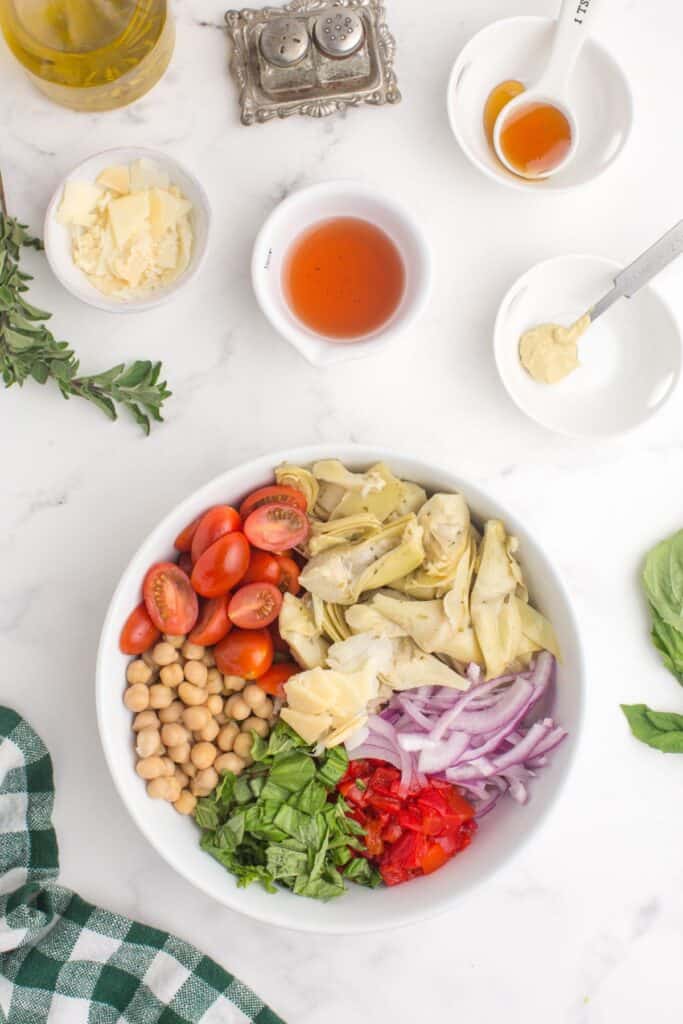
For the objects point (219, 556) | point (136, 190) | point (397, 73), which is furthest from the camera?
point (397, 73)

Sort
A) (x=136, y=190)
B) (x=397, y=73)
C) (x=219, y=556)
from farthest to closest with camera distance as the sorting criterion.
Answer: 1. (x=397, y=73)
2. (x=136, y=190)
3. (x=219, y=556)

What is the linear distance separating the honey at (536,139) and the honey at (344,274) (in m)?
0.32

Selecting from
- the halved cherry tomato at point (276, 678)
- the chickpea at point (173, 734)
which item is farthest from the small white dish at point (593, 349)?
the chickpea at point (173, 734)

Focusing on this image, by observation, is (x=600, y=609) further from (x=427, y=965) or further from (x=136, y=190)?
(x=136, y=190)

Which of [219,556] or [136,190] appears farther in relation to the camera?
[136,190]

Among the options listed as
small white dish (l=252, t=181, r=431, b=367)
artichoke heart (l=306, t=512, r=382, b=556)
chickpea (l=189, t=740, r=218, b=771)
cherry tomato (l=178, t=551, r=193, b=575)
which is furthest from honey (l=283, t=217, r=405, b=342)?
chickpea (l=189, t=740, r=218, b=771)

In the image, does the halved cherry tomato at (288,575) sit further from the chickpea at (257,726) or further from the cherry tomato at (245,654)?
the chickpea at (257,726)

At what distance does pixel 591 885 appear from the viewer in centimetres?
203

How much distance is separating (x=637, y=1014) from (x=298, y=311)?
5.14ft

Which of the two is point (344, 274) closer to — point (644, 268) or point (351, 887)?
point (644, 268)

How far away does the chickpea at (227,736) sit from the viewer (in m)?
1.81

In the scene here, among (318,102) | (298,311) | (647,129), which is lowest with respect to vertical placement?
(298,311)

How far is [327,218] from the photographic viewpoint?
6.54 feet

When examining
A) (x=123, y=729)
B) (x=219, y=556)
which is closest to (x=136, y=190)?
(x=219, y=556)
